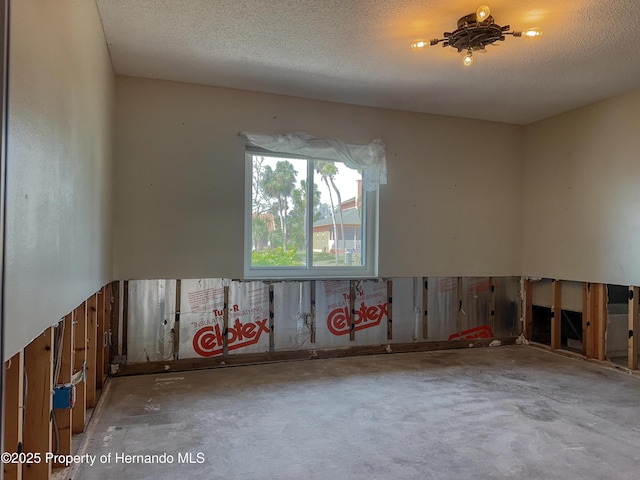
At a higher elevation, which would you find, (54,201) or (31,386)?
(54,201)

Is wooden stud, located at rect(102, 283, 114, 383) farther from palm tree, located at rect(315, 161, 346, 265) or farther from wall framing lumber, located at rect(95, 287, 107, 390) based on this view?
palm tree, located at rect(315, 161, 346, 265)

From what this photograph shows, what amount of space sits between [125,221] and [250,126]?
1433 millimetres

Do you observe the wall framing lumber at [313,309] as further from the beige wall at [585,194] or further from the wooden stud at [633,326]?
the wooden stud at [633,326]

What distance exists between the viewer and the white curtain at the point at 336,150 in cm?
404

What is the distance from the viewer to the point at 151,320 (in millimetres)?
3764

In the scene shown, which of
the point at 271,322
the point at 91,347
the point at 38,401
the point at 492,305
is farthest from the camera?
the point at 492,305

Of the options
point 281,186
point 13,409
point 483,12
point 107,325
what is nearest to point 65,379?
point 13,409

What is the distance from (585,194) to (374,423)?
3316 mm

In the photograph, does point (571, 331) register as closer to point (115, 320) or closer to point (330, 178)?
point (330, 178)

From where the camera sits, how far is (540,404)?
3.00 m

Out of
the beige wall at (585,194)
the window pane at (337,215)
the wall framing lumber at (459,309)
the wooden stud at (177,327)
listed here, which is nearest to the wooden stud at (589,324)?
the beige wall at (585,194)

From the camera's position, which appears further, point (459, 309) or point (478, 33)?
point (459, 309)

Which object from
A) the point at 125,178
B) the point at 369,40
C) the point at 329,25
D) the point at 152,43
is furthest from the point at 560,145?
the point at 125,178

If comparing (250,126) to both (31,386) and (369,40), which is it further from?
(31,386)
